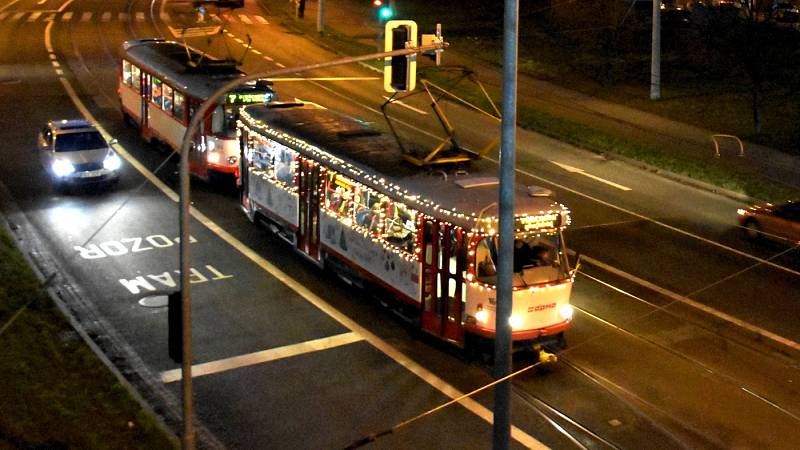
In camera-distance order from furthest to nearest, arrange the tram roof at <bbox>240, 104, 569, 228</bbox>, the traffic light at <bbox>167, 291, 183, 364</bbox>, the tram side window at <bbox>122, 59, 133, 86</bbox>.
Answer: the tram side window at <bbox>122, 59, 133, 86</bbox> < the tram roof at <bbox>240, 104, 569, 228</bbox> < the traffic light at <bbox>167, 291, 183, 364</bbox>

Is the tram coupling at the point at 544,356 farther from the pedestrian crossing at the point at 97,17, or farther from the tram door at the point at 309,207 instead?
the pedestrian crossing at the point at 97,17

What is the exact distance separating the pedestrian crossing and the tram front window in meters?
49.1

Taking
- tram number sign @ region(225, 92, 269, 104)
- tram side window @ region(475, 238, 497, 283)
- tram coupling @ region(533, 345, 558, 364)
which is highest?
tram number sign @ region(225, 92, 269, 104)

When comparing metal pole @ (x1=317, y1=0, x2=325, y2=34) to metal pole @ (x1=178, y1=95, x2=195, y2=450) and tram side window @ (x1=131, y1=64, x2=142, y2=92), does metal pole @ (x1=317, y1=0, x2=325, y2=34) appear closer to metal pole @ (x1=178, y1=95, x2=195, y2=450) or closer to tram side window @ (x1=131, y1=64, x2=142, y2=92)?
tram side window @ (x1=131, y1=64, x2=142, y2=92)

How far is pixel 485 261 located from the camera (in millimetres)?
17766

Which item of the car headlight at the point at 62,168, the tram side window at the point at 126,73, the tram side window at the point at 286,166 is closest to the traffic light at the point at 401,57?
the tram side window at the point at 286,166

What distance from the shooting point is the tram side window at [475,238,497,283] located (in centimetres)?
1762

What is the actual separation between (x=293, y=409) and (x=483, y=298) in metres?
3.48

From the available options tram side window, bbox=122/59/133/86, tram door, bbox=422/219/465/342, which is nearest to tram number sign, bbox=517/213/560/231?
tram door, bbox=422/219/465/342

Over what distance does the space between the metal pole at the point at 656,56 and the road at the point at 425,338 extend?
9.49 meters

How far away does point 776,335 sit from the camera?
20.4 metres

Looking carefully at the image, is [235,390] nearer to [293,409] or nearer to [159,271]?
[293,409]

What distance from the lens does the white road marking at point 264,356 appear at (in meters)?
18.4

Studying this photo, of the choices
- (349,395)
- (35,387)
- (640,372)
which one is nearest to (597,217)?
(640,372)
